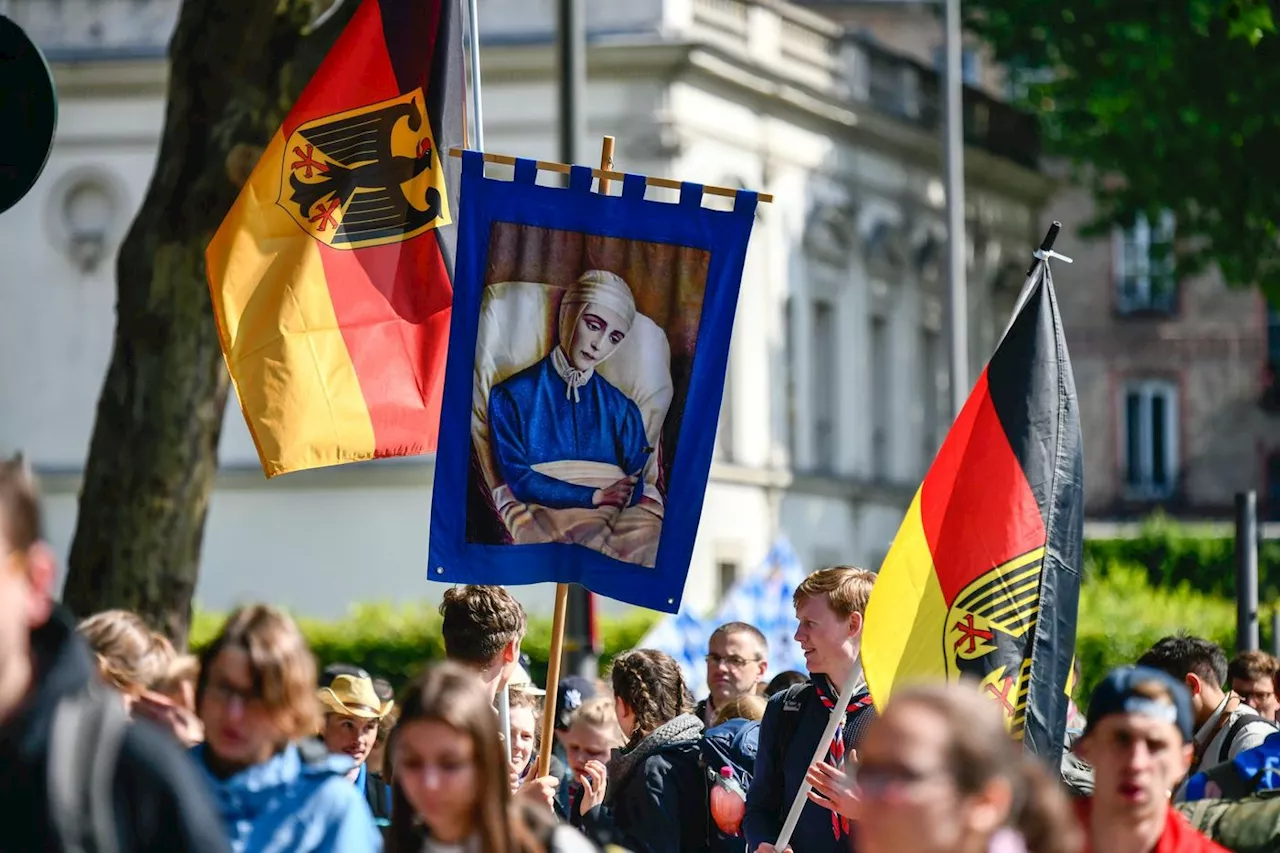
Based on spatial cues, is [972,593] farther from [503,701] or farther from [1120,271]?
[1120,271]

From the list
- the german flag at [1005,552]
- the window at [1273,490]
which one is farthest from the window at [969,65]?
the german flag at [1005,552]

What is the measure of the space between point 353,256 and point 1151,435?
50.7 metres

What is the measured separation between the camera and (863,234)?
40.0m

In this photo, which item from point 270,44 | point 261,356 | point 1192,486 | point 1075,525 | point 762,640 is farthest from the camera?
point 1192,486

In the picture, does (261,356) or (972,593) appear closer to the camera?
(972,593)

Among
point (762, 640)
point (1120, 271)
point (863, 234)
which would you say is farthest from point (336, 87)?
point (1120, 271)

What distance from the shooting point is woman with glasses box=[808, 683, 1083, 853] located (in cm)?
417

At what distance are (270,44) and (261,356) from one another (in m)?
4.72

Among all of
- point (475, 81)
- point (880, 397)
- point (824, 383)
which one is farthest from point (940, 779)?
point (880, 397)

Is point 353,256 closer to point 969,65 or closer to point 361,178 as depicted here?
point 361,178

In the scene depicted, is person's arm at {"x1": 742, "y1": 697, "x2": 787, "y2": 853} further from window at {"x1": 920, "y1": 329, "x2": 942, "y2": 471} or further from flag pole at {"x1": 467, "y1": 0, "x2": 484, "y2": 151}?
window at {"x1": 920, "y1": 329, "x2": 942, "y2": 471}

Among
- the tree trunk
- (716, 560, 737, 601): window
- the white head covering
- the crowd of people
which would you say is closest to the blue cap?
the crowd of people

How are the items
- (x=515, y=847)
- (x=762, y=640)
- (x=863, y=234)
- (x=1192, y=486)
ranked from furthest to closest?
(x=1192, y=486) < (x=863, y=234) < (x=762, y=640) < (x=515, y=847)

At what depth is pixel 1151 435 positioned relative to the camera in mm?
58062
